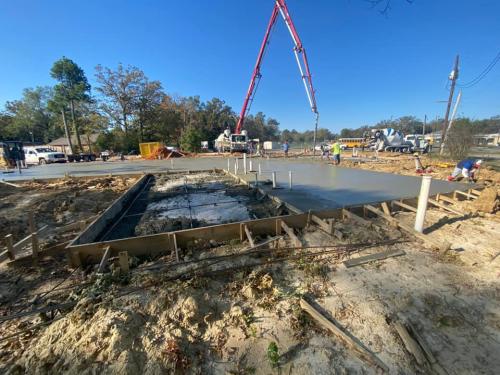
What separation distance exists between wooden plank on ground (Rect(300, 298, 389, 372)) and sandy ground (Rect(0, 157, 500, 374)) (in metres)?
0.05

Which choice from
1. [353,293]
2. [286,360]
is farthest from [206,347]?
[353,293]

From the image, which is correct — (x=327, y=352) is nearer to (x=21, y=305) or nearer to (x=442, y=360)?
(x=442, y=360)

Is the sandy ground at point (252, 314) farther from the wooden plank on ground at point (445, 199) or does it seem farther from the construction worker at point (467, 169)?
the construction worker at point (467, 169)

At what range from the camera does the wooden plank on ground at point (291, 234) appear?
3.72 meters

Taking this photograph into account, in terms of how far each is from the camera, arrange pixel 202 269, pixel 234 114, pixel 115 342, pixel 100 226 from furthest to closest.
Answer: pixel 234 114 < pixel 100 226 < pixel 202 269 < pixel 115 342

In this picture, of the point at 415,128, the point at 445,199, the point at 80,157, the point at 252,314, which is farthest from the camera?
the point at 415,128

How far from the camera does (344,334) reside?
2.11 metres

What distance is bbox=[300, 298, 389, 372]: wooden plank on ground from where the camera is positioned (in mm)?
1926

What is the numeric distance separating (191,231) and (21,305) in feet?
7.13

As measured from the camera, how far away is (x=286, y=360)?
1.96 m

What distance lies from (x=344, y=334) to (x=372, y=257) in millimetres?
1636

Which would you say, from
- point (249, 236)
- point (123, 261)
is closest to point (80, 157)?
point (123, 261)

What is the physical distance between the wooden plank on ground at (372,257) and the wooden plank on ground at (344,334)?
1.12 meters

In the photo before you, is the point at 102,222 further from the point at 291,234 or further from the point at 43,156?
the point at 43,156
